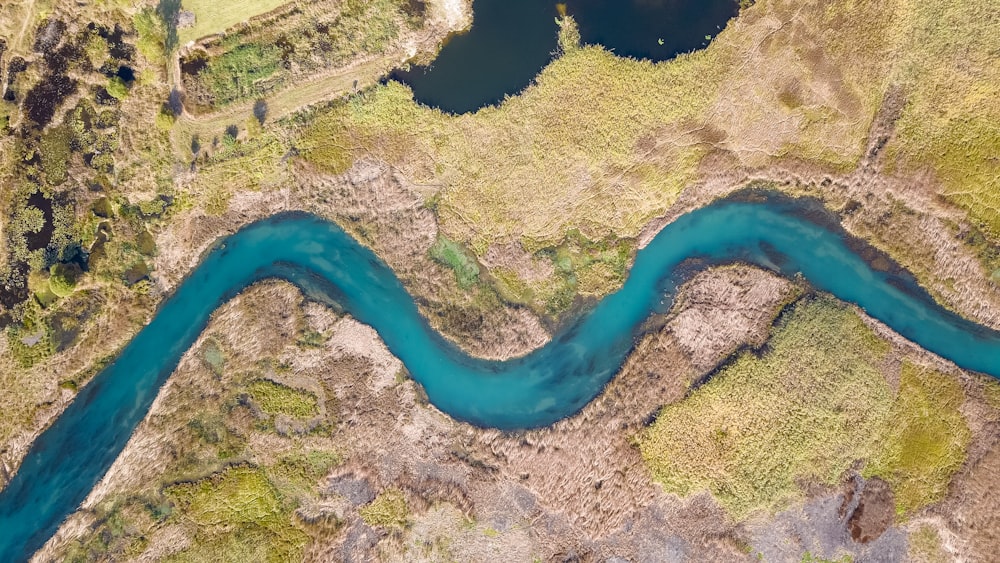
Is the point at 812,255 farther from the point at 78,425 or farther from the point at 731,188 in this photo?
the point at 78,425

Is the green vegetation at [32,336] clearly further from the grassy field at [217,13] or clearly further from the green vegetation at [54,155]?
the grassy field at [217,13]

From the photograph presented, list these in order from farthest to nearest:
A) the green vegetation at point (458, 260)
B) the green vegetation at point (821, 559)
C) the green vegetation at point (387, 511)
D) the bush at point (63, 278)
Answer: the green vegetation at point (458, 260), the green vegetation at point (387, 511), the green vegetation at point (821, 559), the bush at point (63, 278)

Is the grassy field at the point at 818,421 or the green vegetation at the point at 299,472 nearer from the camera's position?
the grassy field at the point at 818,421

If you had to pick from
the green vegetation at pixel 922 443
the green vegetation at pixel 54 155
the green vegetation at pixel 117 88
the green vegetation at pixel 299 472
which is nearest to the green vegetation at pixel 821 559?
the green vegetation at pixel 922 443

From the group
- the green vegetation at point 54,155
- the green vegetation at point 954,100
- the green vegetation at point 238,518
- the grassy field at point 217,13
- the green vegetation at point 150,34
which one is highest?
the green vegetation at point 954,100

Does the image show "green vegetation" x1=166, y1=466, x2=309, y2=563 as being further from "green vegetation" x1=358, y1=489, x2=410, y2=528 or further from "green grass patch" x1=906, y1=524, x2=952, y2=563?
"green grass patch" x1=906, y1=524, x2=952, y2=563
